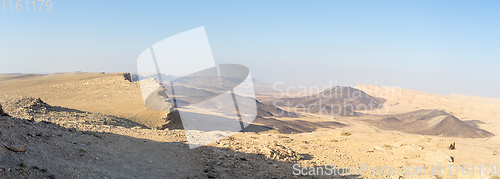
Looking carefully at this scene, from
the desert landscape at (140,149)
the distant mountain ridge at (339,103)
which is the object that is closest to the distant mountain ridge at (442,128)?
the distant mountain ridge at (339,103)

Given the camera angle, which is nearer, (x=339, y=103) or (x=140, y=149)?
(x=140, y=149)

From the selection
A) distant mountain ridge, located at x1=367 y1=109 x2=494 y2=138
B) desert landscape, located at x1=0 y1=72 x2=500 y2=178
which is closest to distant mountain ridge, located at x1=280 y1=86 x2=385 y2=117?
distant mountain ridge, located at x1=367 y1=109 x2=494 y2=138

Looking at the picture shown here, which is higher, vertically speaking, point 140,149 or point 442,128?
point 140,149

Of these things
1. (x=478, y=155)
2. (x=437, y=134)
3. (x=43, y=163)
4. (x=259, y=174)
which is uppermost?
(x=43, y=163)

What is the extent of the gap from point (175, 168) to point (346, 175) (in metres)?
5.45

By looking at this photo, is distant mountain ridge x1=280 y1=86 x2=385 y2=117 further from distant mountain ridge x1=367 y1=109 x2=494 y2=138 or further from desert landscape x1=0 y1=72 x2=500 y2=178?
desert landscape x1=0 y1=72 x2=500 y2=178

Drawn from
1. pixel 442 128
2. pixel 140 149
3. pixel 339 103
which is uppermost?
pixel 140 149

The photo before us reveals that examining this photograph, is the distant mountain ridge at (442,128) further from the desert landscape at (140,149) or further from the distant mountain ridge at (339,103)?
the desert landscape at (140,149)

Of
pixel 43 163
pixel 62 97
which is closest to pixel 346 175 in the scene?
pixel 43 163

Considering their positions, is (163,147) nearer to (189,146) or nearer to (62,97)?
(189,146)

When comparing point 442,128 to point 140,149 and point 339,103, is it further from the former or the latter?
point 140,149

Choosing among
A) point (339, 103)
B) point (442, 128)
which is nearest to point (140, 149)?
point (442, 128)

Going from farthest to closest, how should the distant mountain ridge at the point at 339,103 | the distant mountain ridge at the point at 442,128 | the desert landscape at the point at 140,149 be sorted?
the distant mountain ridge at the point at 339,103, the distant mountain ridge at the point at 442,128, the desert landscape at the point at 140,149

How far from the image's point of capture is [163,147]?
29.6ft
